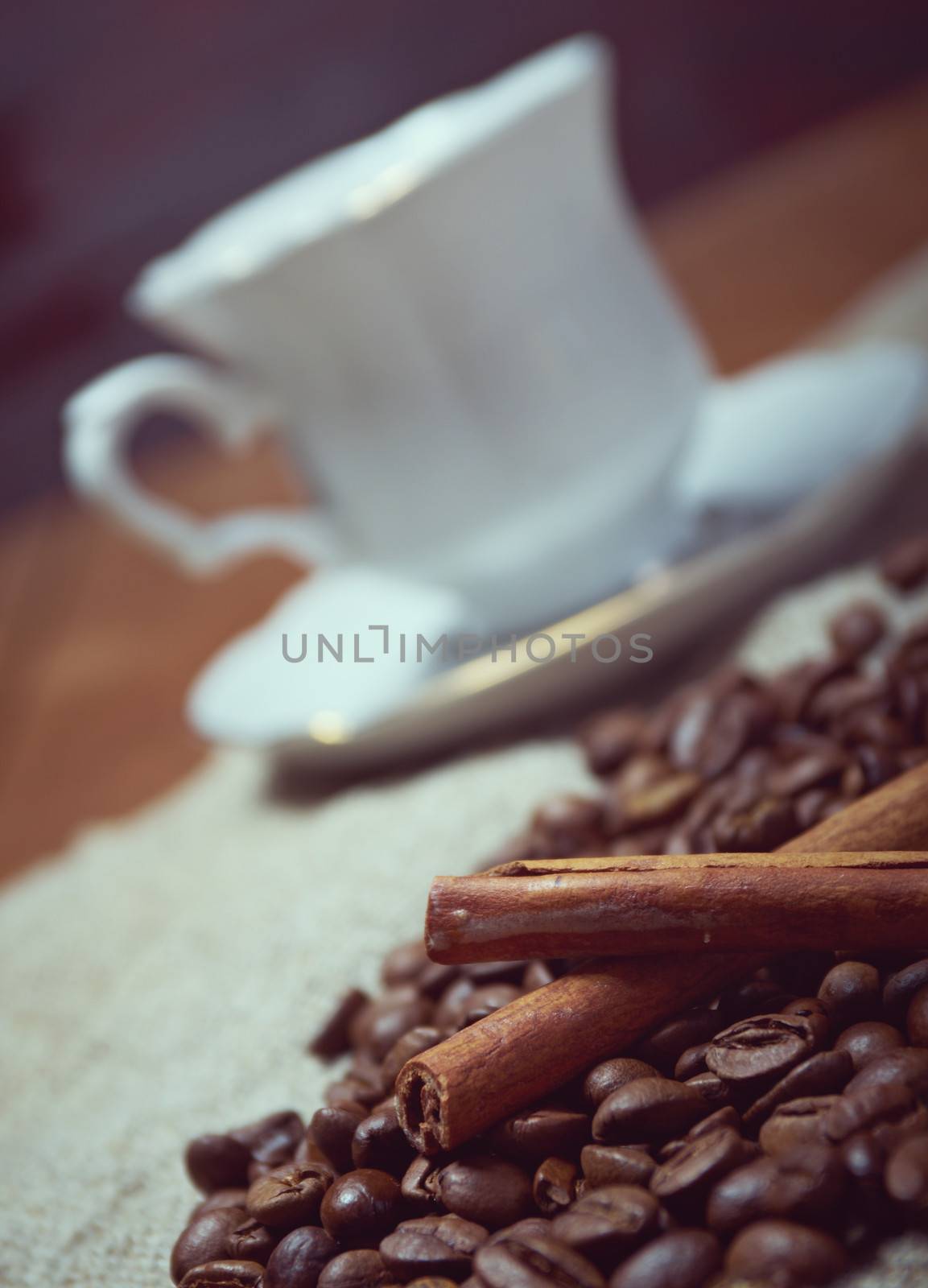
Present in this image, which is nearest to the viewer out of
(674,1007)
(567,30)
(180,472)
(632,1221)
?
(632,1221)

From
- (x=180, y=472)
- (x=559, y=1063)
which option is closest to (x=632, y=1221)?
(x=559, y=1063)

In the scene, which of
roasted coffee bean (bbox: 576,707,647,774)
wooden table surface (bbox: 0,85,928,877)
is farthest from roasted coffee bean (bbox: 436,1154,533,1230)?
wooden table surface (bbox: 0,85,928,877)

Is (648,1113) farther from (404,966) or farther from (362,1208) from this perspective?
(404,966)

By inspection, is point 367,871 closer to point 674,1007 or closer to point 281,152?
point 674,1007

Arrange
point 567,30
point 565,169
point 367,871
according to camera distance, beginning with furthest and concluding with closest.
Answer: point 567,30 < point 565,169 < point 367,871

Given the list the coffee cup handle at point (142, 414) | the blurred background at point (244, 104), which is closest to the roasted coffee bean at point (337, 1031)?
the coffee cup handle at point (142, 414)

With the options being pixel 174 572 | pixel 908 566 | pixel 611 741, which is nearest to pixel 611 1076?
pixel 611 741

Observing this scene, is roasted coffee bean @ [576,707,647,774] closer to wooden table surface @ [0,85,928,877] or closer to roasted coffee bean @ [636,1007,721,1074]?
roasted coffee bean @ [636,1007,721,1074]
